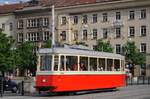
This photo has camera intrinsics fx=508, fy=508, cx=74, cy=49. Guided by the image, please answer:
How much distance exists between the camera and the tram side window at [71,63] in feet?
94.2

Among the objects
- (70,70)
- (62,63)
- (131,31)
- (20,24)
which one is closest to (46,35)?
(20,24)

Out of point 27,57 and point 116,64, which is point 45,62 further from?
point 27,57

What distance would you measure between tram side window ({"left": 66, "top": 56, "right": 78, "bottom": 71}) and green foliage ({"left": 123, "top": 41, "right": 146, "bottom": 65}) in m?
49.8

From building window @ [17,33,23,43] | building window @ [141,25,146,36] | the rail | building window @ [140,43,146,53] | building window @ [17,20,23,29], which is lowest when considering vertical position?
the rail

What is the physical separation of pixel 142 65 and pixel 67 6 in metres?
18.6

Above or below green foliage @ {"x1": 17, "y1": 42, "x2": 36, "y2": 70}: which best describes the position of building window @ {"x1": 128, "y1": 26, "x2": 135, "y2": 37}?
above

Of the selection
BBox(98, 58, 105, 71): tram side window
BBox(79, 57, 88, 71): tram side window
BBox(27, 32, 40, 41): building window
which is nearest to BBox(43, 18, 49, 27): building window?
BBox(27, 32, 40, 41): building window

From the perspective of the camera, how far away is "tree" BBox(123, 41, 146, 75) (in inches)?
3091

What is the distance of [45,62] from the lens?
28625 mm

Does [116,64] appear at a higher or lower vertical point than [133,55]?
higher

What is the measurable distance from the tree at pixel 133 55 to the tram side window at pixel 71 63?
49.8 metres

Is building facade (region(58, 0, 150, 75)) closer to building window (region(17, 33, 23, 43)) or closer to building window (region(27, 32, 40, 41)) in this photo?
building window (region(27, 32, 40, 41))

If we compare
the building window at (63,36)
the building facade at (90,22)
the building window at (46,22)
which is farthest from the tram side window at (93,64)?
the building window at (46,22)

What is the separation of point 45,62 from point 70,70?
149 centimetres
